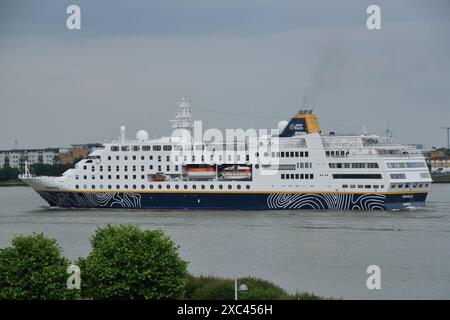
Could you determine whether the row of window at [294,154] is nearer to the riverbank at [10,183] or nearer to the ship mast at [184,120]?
the ship mast at [184,120]

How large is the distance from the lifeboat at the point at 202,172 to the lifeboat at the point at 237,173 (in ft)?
1.64

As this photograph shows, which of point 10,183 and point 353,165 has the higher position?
point 353,165

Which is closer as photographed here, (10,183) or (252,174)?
(252,174)

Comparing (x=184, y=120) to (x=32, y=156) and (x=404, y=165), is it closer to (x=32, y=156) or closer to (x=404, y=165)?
(x=404, y=165)

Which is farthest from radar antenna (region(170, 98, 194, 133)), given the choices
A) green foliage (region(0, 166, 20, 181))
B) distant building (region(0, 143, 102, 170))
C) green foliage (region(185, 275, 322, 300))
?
distant building (region(0, 143, 102, 170))

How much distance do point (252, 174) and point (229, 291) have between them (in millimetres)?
21939

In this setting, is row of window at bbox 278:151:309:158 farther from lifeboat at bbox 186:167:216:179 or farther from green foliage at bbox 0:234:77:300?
green foliage at bbox 0:234:77:300

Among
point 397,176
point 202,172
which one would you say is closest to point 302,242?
point 397,176

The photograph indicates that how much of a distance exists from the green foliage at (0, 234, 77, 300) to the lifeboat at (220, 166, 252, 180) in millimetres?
23391

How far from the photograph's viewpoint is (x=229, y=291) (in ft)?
59.7

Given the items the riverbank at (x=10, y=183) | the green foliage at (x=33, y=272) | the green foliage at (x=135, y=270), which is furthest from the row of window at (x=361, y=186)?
the riverbank at (x=10, y=183)

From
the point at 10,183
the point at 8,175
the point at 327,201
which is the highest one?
the point at 8,175

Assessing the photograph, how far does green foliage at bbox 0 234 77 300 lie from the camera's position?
16.7 meters
